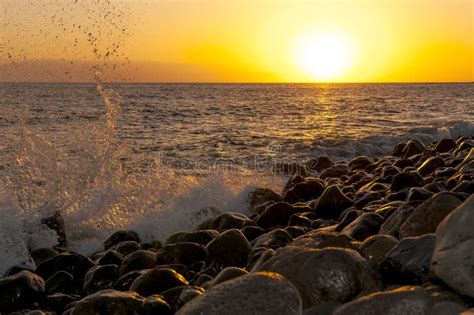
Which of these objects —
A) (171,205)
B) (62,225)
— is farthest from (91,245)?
(171,205)

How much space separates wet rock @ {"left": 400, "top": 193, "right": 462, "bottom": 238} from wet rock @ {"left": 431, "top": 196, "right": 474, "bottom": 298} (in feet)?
2.40

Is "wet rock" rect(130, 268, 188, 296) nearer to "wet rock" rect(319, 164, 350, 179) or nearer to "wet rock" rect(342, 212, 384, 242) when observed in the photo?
"wet rock" rect(342, 212, 384, 242)

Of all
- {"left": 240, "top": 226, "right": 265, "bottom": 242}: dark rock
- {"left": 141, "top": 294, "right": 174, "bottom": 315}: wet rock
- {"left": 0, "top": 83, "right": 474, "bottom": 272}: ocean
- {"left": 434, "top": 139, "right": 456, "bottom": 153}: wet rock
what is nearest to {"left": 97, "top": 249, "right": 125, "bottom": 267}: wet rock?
{"left": 0, "top": 83, "right": 474, "bottom": 272}: ocean

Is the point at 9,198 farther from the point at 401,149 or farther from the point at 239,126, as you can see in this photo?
the point at 239,126

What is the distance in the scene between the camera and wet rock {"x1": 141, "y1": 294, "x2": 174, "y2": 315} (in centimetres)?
389

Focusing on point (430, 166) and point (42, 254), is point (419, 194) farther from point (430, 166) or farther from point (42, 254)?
point (42, 254)

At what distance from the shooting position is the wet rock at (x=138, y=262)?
17.5 ft

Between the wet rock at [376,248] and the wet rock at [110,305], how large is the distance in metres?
1.62

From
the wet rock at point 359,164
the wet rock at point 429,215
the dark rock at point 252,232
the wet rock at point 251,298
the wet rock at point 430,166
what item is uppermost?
the wet rock at point 429,215

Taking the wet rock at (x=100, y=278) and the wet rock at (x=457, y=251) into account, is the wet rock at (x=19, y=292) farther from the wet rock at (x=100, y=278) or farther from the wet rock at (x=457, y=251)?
the wet rock at (x=457, y=251)

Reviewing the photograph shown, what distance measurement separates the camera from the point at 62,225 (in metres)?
7.95

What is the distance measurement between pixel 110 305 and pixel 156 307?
0.32m

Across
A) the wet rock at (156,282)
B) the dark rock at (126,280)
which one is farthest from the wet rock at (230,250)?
the wet rock at (156,282)

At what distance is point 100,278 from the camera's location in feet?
17.4
